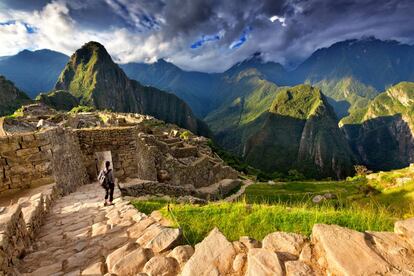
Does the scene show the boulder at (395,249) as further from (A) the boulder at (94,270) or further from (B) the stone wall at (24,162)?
(B) the stone wall at (24,162)

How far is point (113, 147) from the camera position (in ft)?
52.1

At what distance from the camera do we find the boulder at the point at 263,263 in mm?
3566

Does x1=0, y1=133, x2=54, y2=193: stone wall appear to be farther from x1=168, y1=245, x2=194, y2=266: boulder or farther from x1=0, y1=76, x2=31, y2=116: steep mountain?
x1=0, y1=76, x2=31, y2=116: steep mountain

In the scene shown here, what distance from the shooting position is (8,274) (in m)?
4.41

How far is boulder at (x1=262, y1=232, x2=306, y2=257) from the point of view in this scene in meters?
4.08

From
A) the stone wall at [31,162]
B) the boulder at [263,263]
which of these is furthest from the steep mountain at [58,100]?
the boulder at [263,263]

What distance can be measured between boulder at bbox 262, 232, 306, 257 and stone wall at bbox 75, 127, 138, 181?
12.7 m

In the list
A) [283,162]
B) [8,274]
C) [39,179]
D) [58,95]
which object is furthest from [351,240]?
[283,162]

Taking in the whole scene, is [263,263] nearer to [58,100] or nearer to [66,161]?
[66,161]

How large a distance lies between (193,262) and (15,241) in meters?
3.50

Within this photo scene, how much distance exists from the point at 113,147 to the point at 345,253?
14.1m

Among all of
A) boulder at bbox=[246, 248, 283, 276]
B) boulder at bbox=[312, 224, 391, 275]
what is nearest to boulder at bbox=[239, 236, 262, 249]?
boulder at bbox=[246, 248, 283, 276]

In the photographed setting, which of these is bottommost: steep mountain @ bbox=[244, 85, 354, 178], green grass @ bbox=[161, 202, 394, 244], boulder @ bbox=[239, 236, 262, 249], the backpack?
steep mountain @ bbox=[244, 85, 354, 178]

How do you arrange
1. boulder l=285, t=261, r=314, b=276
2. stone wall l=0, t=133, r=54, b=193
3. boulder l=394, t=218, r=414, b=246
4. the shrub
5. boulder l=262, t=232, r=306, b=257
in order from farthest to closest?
the shrub
stone wall l=0, t=133, r=54, b=193
boulder l=262, t=232, r=306, b=257
boulder l=394, t=218, r=414, b=246
boulder l=285, t=261, r=314, b=276
